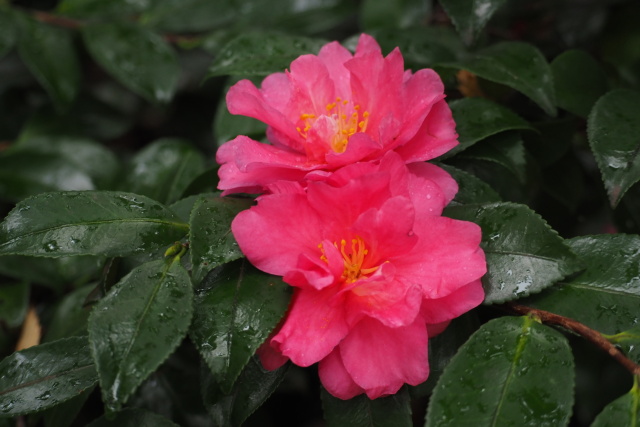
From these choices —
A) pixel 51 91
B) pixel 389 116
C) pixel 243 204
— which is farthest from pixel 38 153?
pixel 389 116

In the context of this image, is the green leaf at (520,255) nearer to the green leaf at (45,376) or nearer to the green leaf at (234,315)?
the green leaf at (234,315)

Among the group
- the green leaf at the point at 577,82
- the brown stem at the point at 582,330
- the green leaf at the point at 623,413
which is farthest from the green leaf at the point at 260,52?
the green leaf at the point at 623,413

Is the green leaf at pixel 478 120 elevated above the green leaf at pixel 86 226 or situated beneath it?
elevated above

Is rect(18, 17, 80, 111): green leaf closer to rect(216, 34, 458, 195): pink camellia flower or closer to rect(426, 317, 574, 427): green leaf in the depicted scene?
rect(216, 34, 458, 195): pink camellia flower

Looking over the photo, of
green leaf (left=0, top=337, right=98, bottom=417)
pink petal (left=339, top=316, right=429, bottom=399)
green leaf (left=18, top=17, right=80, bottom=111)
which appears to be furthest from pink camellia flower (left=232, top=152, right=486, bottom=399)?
green leaf (left=18, top=17, right=80, bottom=111)

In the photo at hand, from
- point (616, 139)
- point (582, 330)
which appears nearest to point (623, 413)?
point (582, 330)
